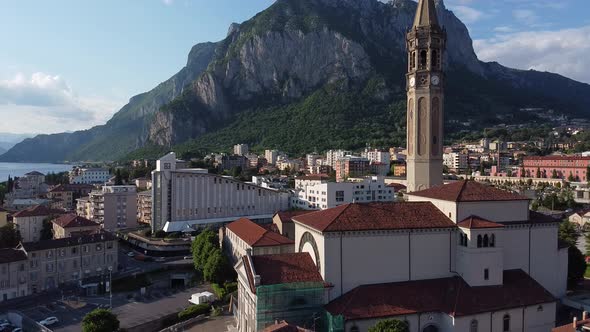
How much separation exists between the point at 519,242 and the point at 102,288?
36608 mm

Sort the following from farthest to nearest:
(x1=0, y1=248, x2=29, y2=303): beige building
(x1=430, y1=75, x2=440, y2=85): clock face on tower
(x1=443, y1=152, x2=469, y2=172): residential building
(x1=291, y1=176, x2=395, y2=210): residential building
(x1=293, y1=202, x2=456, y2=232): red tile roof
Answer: (x1=443, y1=152, x2=469, y2=172): residential building
(x1=291, y1=176, x2=395, y2=210): residential building
(x1=0, y1=248, x2=29, y2=303): beige building
(x1=430, y1=75, x2=440, y2=85): clock face on tower
(x1=293, y1=202, x2=456, y2=232): red tile roof

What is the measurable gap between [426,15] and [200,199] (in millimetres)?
45643

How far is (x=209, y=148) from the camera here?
191375 mm

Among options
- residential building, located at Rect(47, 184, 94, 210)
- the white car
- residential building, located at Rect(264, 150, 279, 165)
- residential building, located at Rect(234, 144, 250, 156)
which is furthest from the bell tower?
residential building, located at Rect(234, 144, 250, 156)

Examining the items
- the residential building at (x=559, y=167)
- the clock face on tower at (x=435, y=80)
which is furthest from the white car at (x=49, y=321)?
the residential building at (x=559, y=167)

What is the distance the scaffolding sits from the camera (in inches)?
1056

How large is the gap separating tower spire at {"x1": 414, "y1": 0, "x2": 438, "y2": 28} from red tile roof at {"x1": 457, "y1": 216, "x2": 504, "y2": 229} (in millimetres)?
16843

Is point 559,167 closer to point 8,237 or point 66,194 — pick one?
point 66,194

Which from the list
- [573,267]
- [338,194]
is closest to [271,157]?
[338,194]

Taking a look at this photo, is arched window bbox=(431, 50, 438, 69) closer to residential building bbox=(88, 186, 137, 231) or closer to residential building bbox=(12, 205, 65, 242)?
residential building bbox=(12, 205, 65, 242)

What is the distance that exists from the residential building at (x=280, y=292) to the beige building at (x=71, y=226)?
34686mm

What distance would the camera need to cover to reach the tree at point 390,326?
24.9 meters

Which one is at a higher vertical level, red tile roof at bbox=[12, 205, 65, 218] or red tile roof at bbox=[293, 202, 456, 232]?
red tile roof at bbox=[293, 202, 456, 232]

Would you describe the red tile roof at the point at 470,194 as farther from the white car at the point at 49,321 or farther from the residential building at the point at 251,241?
the white car at the point at 49,321
